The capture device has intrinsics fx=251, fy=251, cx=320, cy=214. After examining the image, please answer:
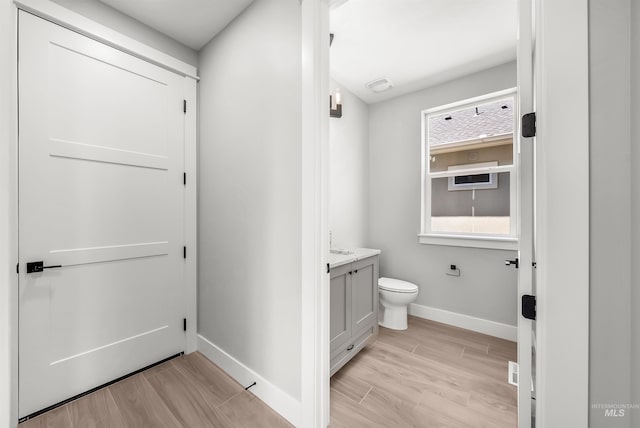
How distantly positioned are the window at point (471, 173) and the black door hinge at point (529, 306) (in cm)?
196

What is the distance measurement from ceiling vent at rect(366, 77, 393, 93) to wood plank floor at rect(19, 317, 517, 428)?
2.74m

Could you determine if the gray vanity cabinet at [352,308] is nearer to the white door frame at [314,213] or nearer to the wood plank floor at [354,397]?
the wood plank floor at [354,397]

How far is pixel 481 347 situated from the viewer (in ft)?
7.54

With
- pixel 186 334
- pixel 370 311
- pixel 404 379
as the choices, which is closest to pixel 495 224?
pixel 370 311

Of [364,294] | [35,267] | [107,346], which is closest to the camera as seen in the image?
[35,267]

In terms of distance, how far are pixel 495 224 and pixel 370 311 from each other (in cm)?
159

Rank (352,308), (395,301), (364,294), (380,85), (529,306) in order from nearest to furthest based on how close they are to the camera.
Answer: (529,306) → (352,308) → (364,294) → (395,301) → (380,85)

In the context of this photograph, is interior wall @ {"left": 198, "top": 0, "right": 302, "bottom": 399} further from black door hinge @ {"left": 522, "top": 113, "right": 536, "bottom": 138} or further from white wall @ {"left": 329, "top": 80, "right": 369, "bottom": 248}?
white wall @ {"left": 329, "top": 80, "right": 369, "bottom": 248}

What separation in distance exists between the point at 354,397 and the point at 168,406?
1.18 m

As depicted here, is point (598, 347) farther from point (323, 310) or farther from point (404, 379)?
point (404, 379)

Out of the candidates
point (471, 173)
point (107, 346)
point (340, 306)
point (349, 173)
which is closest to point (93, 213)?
point (107, 346)

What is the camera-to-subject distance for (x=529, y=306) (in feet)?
2.60

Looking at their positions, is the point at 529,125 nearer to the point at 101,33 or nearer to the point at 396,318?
the point at 396,318

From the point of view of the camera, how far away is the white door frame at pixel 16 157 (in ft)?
4.56
